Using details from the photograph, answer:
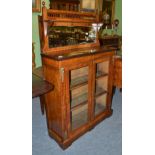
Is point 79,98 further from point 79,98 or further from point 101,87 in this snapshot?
point 101,87

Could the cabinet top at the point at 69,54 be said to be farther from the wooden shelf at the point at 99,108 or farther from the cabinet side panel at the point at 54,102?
the wooden shelf at the point at 99,108

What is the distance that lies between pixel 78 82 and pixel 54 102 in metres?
0.39

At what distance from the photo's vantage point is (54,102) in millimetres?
2146

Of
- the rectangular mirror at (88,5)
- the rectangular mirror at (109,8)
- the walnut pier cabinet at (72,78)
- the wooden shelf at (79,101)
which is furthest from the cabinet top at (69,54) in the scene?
the rectangular mirror at (109,8)

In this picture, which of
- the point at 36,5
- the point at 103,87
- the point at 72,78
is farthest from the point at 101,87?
the point at 36,5

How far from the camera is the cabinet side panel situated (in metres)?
2.02

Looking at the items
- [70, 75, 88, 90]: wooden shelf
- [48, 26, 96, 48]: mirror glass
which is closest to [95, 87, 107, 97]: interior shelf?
[70, 75, 88, 90]: wooden shelf

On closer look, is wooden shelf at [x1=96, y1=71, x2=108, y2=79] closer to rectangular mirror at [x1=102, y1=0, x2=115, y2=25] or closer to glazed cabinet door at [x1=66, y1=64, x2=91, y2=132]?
glazed cabinet door at [x1=66, y1=64, x2=91, y2=132]

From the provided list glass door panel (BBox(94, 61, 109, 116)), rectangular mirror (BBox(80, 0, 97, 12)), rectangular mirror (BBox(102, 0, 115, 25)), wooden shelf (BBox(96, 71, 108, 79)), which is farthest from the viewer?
rectangular mirror (BBox(102, 0, 115, 25))

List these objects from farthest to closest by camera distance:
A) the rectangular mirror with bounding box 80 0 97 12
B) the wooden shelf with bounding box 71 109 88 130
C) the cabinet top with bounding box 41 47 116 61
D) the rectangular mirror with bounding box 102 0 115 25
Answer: the rectangular mirror with bounding box 102 0 115 25 < the rectangular mirror with bounding box 80 0 97 12 < the wooden shelf with bounding box 71 109 88 130 < the cabinet top with bounding box 41 47 116 61
